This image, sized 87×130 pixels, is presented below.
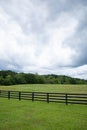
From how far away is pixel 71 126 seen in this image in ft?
41.7

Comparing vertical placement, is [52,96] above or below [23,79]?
below

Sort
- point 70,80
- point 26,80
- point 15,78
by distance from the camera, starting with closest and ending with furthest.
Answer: point 15,78 < point 26,80 < point 70,80

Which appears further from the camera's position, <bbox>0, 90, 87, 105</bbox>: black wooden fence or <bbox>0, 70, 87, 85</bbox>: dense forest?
<bbox>0, 70, 87, 85</bbox>: dense forest

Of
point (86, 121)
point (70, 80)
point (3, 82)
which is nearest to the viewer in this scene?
point (86, 121)

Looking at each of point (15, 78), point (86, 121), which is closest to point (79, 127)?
point (86, 121)

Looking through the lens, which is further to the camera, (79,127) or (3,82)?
(3,82)

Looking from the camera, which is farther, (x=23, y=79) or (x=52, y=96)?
(x=23, y=79)

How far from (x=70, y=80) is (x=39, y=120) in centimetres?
13911

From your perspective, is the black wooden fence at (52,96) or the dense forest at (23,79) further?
Answer: the dense forest at (23,79)

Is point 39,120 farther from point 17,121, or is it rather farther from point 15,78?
point 15,78

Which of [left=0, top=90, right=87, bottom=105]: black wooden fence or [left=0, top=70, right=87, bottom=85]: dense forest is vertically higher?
[left=0, top=70, right=87, bottom=85]: dense forest

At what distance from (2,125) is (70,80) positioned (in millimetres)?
141050

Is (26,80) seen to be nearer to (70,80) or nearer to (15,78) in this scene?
(15,78)

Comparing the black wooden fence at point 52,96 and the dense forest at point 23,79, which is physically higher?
the dense forest at point 23,79
